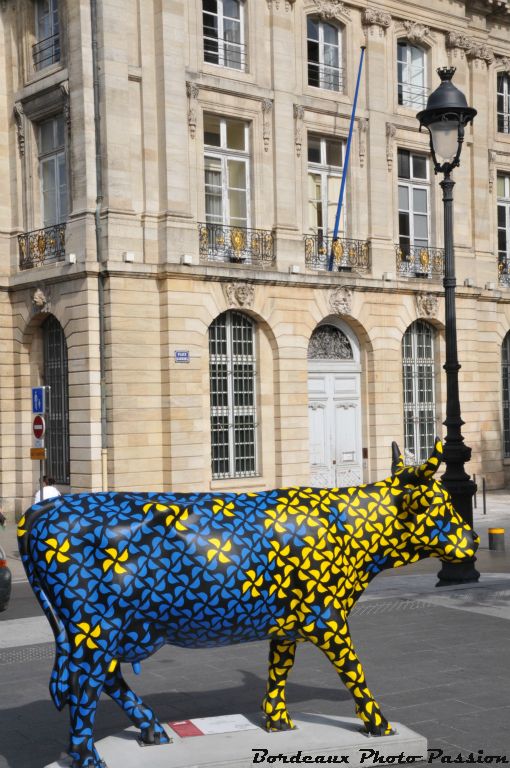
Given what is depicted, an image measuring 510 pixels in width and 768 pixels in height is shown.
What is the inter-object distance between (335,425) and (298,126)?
25.2 ft

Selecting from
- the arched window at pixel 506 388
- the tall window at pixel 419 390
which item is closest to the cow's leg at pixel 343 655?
the tall window at pixel 419 390

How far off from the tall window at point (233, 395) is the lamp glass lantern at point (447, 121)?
1013cm

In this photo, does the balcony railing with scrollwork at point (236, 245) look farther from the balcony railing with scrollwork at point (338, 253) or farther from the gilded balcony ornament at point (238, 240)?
the balcony railing with scrollwork at point (338, 253)

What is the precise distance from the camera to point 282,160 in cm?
2500

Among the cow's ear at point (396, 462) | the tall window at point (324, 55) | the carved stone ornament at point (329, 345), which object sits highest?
the tall window at point (324, 55)

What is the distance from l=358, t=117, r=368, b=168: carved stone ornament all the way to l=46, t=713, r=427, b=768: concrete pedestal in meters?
21.5

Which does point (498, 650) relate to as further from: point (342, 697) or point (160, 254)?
point (160, 254)

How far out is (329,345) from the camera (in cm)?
2653

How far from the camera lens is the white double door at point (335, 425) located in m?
26.0

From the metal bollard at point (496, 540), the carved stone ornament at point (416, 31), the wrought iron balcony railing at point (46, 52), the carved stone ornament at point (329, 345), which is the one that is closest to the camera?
the metal bollard at point (496, 540)

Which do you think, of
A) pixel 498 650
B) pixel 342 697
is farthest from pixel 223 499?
pixel 498 650

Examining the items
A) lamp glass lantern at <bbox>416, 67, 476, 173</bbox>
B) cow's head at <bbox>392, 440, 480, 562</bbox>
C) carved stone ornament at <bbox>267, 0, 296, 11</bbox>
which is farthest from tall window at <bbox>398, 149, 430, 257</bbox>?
cow's head at <bbox>392, 440, 480, 562</bbox>

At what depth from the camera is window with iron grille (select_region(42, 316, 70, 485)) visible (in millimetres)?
23547

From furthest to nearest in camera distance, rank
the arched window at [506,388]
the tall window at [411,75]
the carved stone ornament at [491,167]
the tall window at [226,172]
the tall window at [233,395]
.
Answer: the arched window at [506,388] < the carved stone ornament at [491,167] < the tall window at [411,75] < the tall window at [226,172] < the tall window at [233,395]
